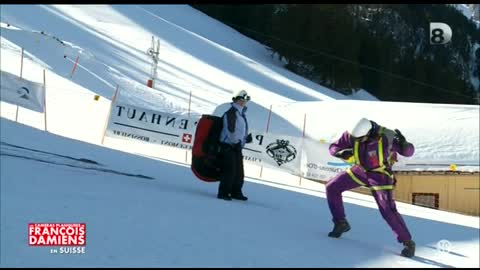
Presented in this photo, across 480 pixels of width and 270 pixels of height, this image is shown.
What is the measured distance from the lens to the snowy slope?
4973mm

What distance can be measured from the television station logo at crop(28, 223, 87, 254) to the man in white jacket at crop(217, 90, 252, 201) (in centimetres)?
285

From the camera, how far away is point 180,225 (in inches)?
237

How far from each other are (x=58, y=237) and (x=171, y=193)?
2864 mm

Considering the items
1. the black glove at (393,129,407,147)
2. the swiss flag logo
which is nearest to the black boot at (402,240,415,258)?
the black glove at (393,129,407,147)

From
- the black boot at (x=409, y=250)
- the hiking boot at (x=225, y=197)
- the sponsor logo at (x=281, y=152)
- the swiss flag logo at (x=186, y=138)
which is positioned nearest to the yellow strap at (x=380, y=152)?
the black boot at (x=409, y=250)

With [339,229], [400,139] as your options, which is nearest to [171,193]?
[339,229]

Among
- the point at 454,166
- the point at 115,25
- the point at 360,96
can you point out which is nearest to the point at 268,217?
the point at 454,166

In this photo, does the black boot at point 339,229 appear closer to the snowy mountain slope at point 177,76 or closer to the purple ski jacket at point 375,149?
the purple ski jacket at point 375,149

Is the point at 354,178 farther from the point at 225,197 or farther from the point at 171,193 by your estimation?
the point at 171,193

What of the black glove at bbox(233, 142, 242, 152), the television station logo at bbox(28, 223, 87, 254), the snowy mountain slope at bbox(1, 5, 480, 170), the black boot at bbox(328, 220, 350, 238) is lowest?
the television station logo at bbox(28, 223, 87, 254)

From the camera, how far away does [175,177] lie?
9.97m

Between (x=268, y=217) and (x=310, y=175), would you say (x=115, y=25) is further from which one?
(x=268, y=217)

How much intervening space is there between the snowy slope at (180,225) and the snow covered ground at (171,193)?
20mm

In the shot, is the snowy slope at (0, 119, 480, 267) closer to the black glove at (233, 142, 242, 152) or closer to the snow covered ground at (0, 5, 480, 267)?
the snow covered ground at (0, 5, 480, 267)
